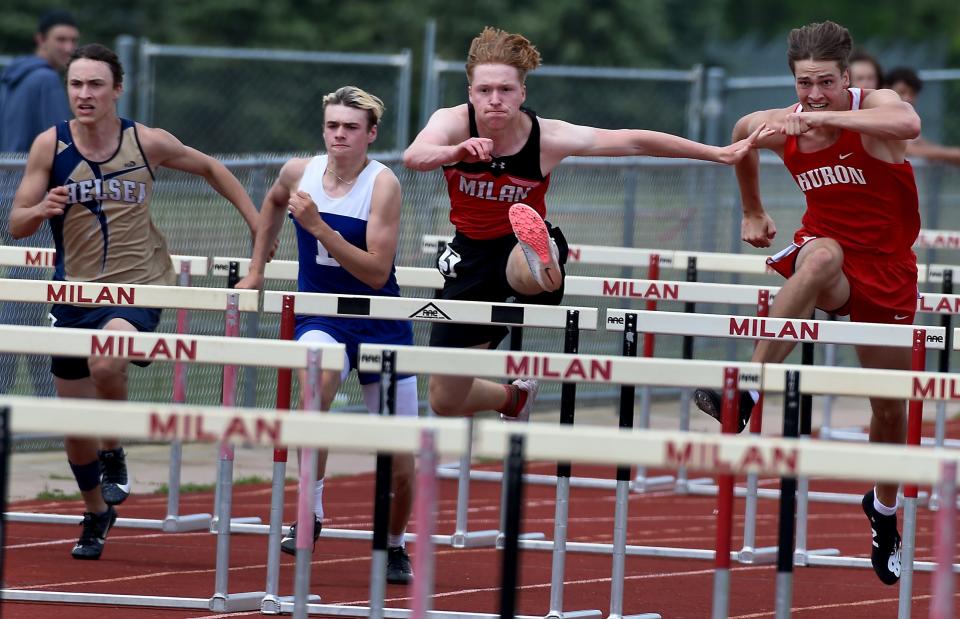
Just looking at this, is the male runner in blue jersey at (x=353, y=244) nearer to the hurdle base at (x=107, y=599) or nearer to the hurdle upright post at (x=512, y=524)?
the hurdle base at (x=107, y=599)

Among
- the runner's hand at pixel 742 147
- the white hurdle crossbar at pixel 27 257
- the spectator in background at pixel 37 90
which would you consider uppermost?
the spectator in background at pixel 37 90

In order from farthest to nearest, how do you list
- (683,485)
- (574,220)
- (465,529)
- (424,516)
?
(574,220), (683,485), (465,529), (424,516)

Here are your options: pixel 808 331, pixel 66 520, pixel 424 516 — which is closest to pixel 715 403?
pixel 808 331

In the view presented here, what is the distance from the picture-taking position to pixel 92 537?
755 centimetres

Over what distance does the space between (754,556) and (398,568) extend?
6.36 ft

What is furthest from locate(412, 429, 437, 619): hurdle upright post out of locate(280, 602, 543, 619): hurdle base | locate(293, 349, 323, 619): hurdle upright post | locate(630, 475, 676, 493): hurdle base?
locate(630, 475, 676, 493): hurdle base

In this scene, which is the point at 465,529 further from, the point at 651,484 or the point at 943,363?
the point at 943,363

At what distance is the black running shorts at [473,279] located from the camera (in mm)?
7398

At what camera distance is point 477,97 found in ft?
23.0

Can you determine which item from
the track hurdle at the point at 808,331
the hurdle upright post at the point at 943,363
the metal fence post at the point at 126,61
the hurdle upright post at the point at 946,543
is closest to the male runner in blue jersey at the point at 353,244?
the track hurdle at the point at 808,331

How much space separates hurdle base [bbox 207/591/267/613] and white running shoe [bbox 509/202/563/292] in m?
1.73

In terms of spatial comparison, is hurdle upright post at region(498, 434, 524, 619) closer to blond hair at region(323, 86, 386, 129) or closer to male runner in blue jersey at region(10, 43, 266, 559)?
blond hair at region(323, 86, 386, 129)

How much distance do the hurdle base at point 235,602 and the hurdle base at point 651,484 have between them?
400cm

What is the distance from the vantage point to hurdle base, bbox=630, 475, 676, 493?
10.2 m
